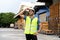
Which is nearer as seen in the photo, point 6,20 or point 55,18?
point 55,18

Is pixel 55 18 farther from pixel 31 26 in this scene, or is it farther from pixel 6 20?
pixel 6 20

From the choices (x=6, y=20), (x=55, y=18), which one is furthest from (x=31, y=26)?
(x=6, y=20)

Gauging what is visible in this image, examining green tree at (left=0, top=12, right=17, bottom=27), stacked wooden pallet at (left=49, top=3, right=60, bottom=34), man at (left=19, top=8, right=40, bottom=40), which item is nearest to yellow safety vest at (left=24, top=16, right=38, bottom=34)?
man at (left=19, top=8, right=40, bottom=40)

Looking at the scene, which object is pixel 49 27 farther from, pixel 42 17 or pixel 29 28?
pixel 29 28

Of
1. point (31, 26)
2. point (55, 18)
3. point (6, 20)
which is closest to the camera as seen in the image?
point (31, 26)

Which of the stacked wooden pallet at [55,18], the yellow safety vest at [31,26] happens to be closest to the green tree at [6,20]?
the stacked wooden pallet at [55,18]

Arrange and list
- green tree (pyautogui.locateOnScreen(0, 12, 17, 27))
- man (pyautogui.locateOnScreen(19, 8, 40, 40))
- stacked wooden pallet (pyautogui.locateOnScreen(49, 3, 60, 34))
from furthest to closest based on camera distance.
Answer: green tree (pyautogui.locateOnScreen(0, 12, 17, 27)), stacked wooden pallet (pyautogui.locateOnScreen(49, 3, 60, 34)), man (pyautogui.locateOnScreen(19, 8, 40, 40))

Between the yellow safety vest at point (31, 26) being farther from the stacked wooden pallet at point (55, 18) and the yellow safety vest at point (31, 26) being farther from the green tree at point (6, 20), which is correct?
the green tree at point (6, 20)

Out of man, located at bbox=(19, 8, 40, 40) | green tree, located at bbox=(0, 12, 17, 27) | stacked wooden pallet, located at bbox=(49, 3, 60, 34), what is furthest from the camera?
green tree, located at bbox=(0, 12, 17, 27)

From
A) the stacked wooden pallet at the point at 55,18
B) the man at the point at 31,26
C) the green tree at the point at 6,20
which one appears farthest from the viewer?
the green tree at the point at 6,20

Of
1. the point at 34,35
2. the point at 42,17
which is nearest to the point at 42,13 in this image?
the point at 42,17

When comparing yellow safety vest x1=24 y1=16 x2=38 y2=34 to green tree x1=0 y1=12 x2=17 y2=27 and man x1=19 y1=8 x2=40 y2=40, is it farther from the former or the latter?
green tree x1=0 y1=12 x2=17 y2=27

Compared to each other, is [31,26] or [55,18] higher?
[55,18]

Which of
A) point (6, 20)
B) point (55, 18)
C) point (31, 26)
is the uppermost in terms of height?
point (55, 18)
